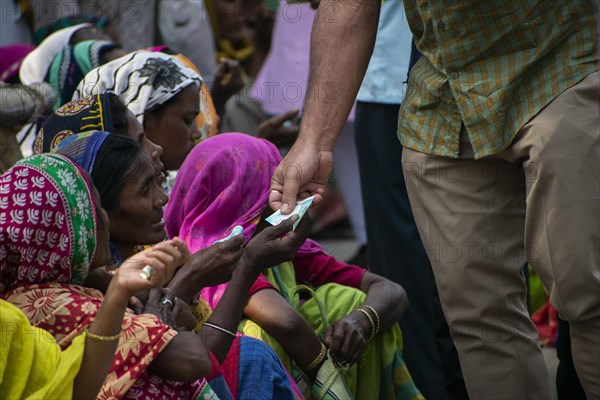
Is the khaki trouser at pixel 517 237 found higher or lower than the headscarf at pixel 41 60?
higher

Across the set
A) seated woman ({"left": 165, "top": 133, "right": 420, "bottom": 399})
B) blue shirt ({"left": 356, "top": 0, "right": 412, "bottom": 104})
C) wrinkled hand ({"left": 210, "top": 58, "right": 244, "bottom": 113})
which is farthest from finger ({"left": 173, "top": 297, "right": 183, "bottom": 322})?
wrinkled hand ({"left": 210, "top": 58, "right": 244, "bottom": 113})

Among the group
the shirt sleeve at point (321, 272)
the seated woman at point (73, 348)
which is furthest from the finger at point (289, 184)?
the shirt sleeve at point (321, 272)

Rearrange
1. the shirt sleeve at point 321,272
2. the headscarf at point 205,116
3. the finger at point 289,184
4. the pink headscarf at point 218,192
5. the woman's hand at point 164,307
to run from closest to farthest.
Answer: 1. the woman's hand at point 164,307
2. the finger at point 289,184
3. the pink headscarf at point 218,192
4. the shirt sleeve at point 321,272
5. the headscarf at point 205,116

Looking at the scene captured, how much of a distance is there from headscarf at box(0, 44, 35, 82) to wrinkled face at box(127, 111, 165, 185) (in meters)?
1.98

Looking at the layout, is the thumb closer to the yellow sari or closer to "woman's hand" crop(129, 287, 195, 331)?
"woman's hand" crop(129, 287, 195, 331)

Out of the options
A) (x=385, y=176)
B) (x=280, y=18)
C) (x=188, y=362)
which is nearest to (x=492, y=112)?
(x=188, y=362)

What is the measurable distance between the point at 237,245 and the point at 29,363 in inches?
40.3

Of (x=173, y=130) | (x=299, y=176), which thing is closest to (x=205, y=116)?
(x=173, y=130)

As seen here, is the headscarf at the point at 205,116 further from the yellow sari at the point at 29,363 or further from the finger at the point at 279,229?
the yellow sari at the point at 29,363

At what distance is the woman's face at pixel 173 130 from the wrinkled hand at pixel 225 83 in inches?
41.4

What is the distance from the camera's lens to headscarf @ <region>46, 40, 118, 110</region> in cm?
487

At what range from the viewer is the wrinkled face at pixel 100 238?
271cm

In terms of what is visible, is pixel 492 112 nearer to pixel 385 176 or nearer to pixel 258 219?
pixel 258 219

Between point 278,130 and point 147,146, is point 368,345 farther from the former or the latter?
point 278,130
